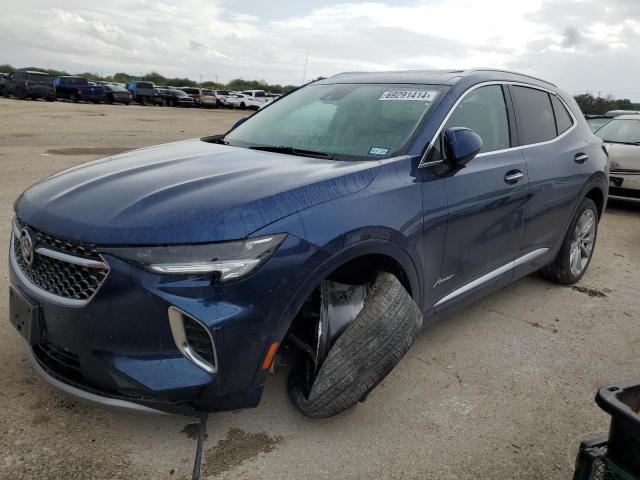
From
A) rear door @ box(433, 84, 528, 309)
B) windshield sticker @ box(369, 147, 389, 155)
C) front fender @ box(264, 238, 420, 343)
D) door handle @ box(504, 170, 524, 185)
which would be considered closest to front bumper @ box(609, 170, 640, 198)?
rear door @ box(433, 84, 528, 309)

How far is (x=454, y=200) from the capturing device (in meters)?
3.05

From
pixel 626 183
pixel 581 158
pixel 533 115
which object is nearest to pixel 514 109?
pixel 533 115

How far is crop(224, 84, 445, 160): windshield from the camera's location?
10.1ft

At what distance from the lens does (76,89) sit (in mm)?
35062

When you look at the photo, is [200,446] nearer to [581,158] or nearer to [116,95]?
[581,158]

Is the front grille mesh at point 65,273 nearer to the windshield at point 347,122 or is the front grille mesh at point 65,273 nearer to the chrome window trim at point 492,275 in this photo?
the windshield at point 347,122

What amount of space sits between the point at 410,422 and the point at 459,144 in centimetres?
143

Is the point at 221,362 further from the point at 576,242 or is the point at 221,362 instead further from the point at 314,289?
the point at 576,242

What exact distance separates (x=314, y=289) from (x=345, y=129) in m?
1.27

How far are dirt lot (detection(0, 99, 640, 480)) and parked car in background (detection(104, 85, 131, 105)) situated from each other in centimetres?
3581

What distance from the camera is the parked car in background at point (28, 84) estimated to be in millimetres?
31875

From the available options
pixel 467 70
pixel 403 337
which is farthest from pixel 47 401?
pixel 467 70

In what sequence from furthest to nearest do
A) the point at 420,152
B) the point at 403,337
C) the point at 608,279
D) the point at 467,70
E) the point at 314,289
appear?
1. the point at 608,279
2. the point at 467,70
3. the point at 420,152
4. the point at 403,337
5. the point at 314,289

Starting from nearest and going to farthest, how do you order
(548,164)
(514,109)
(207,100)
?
(514,109) → (548,164) → (207,100)
